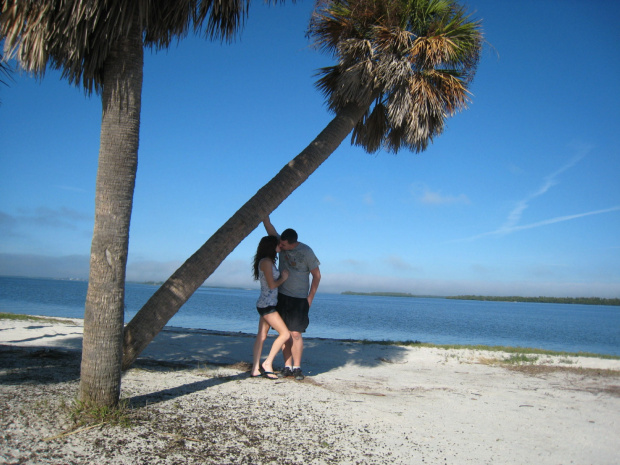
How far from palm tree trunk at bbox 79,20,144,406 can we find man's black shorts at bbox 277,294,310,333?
2.72 meters

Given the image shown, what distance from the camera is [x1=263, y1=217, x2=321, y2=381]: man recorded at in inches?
254

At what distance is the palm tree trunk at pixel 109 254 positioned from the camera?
3.99 metres

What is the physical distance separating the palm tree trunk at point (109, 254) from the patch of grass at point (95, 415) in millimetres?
58

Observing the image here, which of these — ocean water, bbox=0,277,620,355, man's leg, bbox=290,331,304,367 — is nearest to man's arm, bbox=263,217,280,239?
man's leg, bbox=290,331,304,367

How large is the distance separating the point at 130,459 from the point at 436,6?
24.1ft

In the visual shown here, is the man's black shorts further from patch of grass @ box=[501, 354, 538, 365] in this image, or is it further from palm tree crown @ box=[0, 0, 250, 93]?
patch of grass @ box=[501, 354, 538, 365]

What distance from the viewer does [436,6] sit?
727cm

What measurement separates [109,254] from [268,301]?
8.84 ft

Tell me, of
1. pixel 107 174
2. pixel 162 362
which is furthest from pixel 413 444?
pixel 162 362

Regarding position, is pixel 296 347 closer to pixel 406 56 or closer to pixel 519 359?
pixel 406 56

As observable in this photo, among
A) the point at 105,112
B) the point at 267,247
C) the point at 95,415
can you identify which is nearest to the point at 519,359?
the point at 267,247

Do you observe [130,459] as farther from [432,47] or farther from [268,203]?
[432,47]

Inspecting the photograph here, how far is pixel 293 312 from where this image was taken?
6.47 m

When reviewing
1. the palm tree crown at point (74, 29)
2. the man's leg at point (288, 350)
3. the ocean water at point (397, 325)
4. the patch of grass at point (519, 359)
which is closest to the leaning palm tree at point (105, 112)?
the palm tree crown at point (74, 29)
